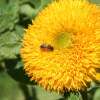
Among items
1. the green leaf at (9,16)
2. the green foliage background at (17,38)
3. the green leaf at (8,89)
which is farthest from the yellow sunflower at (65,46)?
the green leaf at (8,89)

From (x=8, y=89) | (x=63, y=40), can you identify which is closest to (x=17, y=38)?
(x=63, y=40)

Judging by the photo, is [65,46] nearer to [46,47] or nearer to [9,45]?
[46,47]

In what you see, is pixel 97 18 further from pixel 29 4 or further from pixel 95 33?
pixel 29 4

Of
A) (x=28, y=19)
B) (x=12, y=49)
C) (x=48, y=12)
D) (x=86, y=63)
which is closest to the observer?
(x=86, y=63)

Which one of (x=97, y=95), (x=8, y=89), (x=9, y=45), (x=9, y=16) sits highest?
(x=9, y=16)

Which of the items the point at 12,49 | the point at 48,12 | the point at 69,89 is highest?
the point at 48,12

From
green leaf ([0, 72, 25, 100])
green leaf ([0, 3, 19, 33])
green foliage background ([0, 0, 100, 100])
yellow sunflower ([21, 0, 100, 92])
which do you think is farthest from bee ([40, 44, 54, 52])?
green leaf ([0, 72, 25, 100])

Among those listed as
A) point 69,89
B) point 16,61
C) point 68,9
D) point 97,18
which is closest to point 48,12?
point 68,9
